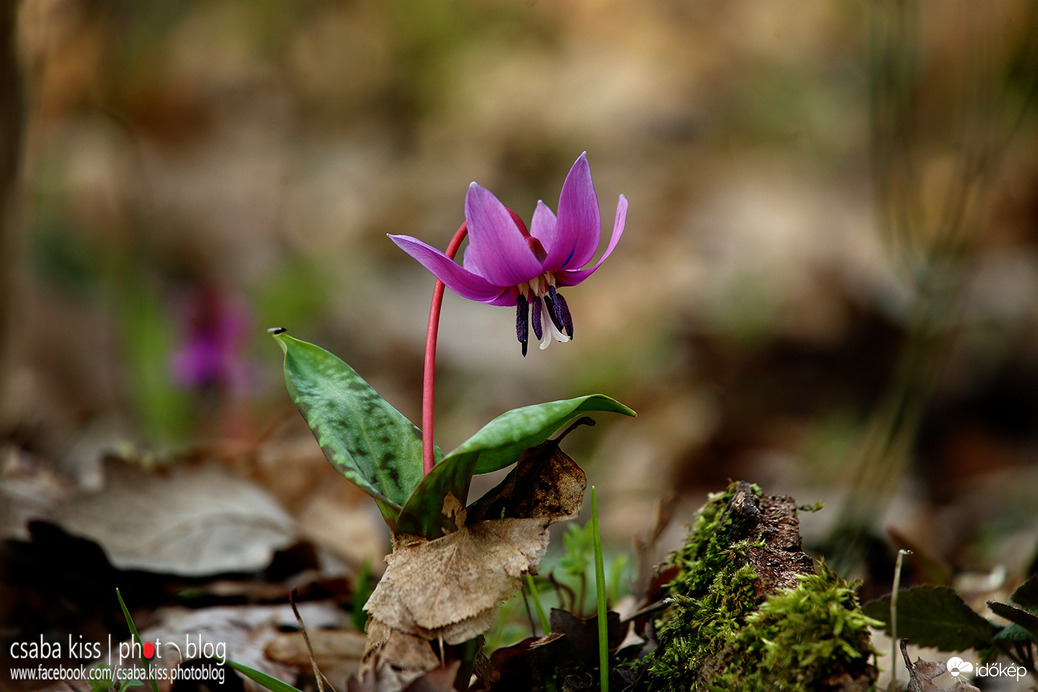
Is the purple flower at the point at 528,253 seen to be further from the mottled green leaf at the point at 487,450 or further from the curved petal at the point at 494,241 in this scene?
the mottled green leaf at the point at 487,450

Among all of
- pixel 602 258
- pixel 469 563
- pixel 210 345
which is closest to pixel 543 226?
pixel 602 258

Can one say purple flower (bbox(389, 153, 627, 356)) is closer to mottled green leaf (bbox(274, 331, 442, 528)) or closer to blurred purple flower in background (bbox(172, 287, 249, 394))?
mottled green leaf (bbox(274, 331, 442, 528))

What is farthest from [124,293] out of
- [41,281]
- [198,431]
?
[41,281]

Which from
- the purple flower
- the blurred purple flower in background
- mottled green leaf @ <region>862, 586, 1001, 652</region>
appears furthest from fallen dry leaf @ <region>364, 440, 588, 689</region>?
the blurred purple flower in background

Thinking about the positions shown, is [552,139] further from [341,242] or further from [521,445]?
[521,445]

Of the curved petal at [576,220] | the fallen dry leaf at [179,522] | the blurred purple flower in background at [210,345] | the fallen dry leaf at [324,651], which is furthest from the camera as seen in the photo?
the blurred purple flower in background at [210,345]

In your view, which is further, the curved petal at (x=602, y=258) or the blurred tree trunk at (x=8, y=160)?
the blurred tree trunk at (x=8, y=160)

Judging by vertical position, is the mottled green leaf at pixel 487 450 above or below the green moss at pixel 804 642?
above

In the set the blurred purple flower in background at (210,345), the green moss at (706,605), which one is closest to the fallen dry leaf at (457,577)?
the green moss at (706,605)
